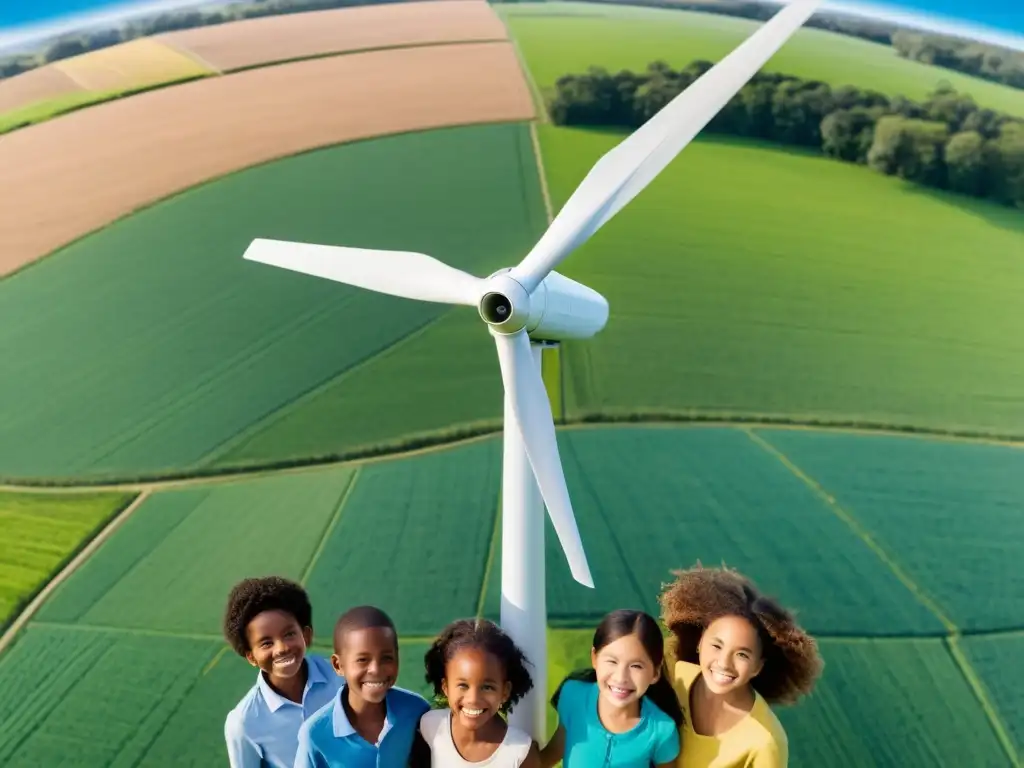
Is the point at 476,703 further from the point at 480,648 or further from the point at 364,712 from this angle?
the point at 364,712

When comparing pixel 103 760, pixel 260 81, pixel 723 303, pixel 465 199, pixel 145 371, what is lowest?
pixel 103 760

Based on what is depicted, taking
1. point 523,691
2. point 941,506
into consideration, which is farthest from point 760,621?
point 941,506

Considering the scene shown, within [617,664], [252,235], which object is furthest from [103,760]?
[252,235]

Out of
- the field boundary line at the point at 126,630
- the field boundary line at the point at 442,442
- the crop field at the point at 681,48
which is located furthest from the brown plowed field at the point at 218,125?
the field boundary line at the point at 126,630

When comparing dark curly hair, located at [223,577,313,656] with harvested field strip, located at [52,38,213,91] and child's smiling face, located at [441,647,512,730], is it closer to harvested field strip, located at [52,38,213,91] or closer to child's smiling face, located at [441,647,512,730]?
child's smiling face, located at [441,647,512,730]

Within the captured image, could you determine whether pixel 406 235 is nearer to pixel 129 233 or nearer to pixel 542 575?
pixel 129 233

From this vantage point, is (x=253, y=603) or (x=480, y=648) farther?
(x=253, y=603)
